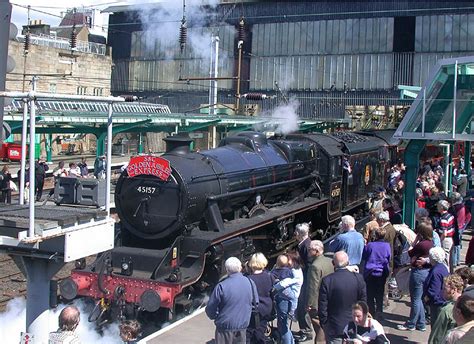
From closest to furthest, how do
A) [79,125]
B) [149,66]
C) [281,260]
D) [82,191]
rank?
[82,191]
[281,260]
[79,125]
[149,66]

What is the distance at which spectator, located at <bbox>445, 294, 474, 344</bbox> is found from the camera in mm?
4117

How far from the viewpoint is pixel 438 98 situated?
1096cm

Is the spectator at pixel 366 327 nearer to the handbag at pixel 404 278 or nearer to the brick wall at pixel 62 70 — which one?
the handbag at pixel 404 278

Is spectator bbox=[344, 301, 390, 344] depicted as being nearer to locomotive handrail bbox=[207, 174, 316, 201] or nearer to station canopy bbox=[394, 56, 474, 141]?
locomotive handrail bbox=[207, 174, 316, 201]

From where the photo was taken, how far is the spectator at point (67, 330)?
461 cm

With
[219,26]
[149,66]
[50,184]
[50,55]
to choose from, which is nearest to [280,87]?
[219,26]

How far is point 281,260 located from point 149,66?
41929 mm

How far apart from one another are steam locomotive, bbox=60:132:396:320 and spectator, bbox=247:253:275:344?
5.88ft

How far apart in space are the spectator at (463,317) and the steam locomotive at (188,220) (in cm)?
450

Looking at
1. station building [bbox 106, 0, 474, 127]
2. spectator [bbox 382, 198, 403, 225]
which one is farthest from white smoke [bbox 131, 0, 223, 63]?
spectator [bbox 382, 198, 403, 225]

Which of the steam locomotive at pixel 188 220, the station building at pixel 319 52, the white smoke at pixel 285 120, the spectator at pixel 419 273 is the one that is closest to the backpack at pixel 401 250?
the spectator at pixel 419 273

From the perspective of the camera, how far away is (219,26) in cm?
4384

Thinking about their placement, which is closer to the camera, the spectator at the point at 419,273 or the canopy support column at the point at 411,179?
the spectator at the point at 419,273

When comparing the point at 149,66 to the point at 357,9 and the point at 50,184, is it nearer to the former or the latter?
the point at 357,9
